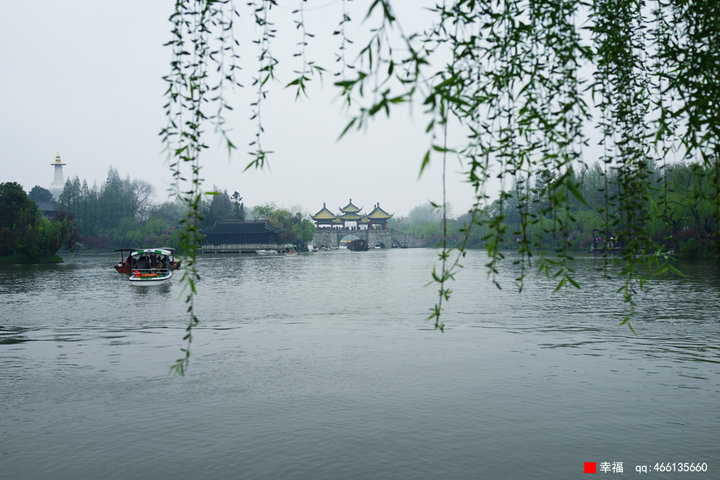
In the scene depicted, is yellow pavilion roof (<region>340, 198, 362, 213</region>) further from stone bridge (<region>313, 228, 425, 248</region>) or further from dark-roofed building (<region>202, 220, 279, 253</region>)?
dark-roofed building (<region>202, 220, 279, 253</region>)

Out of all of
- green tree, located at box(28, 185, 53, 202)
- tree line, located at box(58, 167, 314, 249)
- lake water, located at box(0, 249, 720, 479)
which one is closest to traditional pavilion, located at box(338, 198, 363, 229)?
tree line, located at box(58, 167, 314, 249)

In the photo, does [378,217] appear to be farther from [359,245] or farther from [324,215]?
[359,245]

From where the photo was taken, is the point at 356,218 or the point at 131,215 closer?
the point at 131,215

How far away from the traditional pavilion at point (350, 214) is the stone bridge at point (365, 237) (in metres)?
6.07

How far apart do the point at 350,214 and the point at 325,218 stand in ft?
27.4

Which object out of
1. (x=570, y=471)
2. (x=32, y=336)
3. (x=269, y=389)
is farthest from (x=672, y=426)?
(x=32, y=336)

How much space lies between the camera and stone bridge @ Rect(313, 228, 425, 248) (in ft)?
519

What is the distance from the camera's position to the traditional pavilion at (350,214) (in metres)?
168

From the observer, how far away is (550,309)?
29875 mm

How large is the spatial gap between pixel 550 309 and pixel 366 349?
13.1 m

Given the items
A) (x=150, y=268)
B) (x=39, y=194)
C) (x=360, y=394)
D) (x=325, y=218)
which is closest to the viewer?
(x=360, y=394)

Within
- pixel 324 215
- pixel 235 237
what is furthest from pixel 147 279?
pixel 324 215

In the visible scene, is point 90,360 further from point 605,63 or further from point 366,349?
point 605,63

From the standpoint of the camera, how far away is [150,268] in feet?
156
